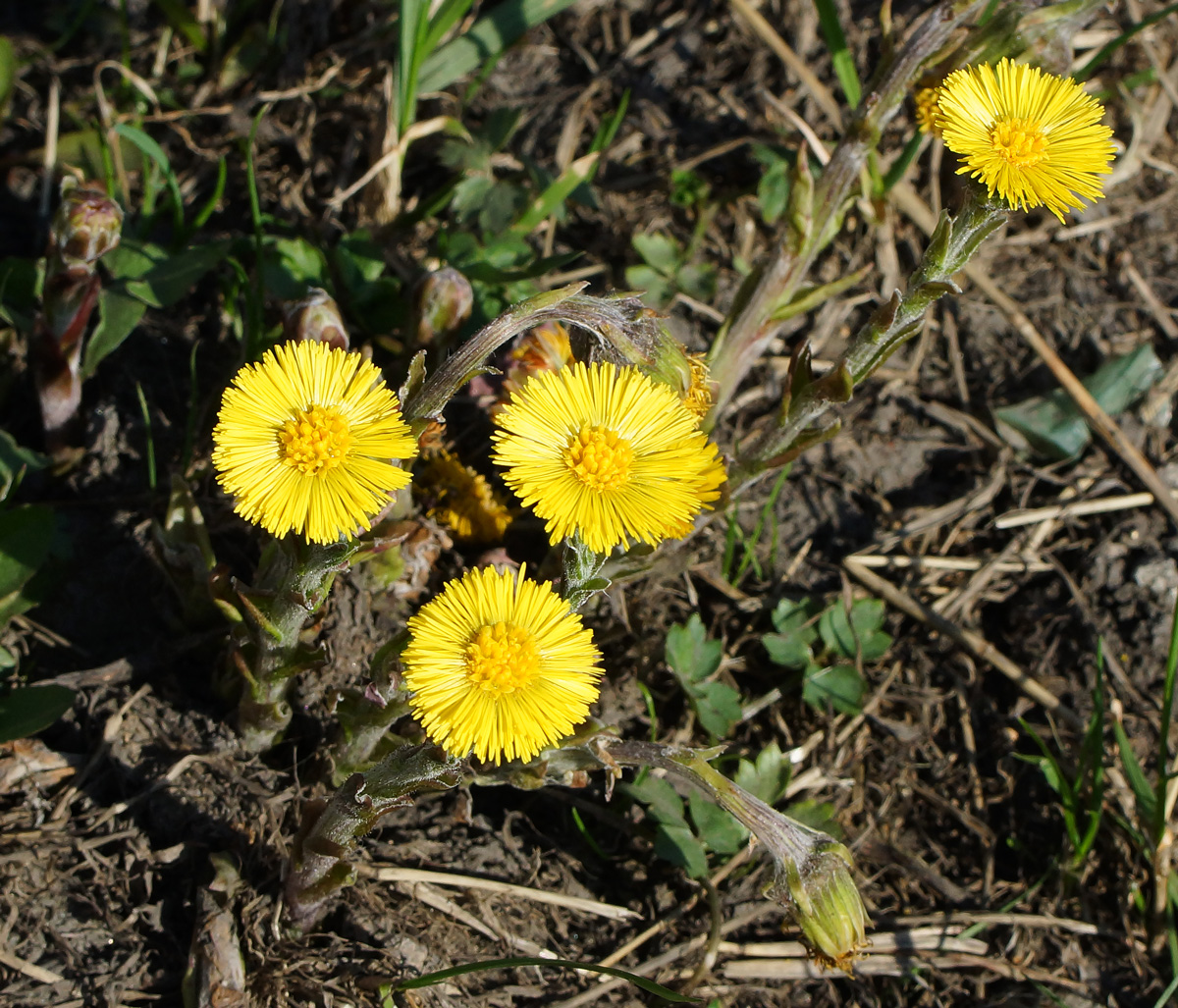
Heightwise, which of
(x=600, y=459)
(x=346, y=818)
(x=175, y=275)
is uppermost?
(x=175, y=275)

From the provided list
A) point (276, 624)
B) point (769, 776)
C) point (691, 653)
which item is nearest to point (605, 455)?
point (276, 624)

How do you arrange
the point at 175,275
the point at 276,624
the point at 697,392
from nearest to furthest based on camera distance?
the point at 276,624 < the point at 697,392 < the point at 175,275

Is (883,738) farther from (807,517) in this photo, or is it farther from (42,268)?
(42,268)

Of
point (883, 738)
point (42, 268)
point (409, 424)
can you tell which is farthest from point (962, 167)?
point (42, 268)

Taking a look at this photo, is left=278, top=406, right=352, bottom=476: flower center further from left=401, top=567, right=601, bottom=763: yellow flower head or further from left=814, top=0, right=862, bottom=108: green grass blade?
left=814, top=0, right=862, bottom=108: green grass blade

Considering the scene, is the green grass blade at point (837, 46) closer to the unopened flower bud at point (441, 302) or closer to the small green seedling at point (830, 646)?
the unopened flower bud at point (441, 302)

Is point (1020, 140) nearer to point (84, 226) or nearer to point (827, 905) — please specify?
point (827, 905)

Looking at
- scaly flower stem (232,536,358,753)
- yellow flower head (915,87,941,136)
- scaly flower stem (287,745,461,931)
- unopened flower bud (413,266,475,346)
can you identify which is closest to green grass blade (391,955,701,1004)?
scaly flower stem (287,745,461,931)
